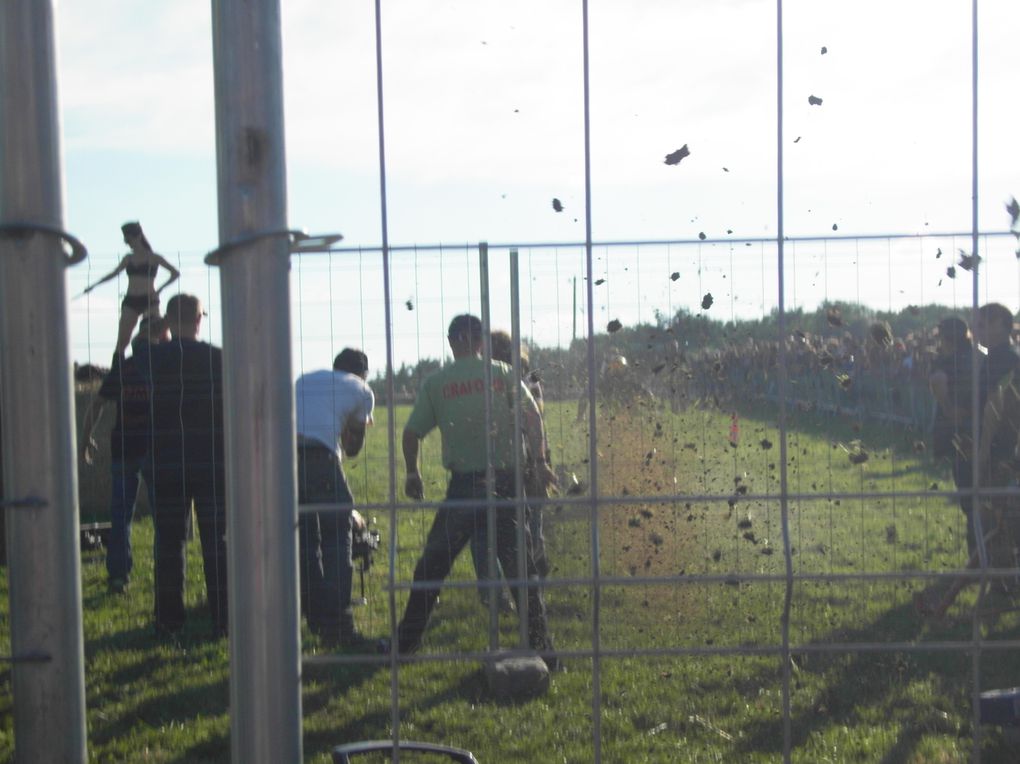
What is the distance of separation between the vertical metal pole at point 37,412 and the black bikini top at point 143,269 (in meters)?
0.92

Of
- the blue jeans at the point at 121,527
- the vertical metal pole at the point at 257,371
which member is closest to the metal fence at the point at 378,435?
the vertical metal pole at the point at 257,371

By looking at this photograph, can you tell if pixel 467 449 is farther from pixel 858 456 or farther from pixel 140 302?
pixel 140 302

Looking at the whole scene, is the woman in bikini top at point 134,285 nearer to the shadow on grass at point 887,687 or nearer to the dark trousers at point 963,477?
the dark trousers at point 963,477

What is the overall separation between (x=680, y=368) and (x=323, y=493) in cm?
137

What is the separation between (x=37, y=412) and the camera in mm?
2805

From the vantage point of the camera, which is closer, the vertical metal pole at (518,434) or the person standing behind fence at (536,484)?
the vertical metal pole at (518,434)

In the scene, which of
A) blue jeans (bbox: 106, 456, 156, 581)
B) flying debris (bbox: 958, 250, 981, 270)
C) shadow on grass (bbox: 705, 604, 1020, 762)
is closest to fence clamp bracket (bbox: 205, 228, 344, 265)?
flying debris (bbox: 958, 250, 981, 270)

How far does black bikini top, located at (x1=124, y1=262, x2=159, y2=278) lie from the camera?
3.77m

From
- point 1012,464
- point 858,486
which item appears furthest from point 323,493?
point 1012,464

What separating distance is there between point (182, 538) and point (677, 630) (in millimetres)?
3050

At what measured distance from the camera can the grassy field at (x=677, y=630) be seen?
128 inches

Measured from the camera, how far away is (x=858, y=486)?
3.25 m

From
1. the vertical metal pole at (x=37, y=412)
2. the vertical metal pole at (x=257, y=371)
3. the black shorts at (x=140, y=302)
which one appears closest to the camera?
the vertical metal pole at (x=257, y=371)

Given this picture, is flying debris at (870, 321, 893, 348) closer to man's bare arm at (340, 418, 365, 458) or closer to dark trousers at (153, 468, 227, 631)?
man's bare arm at (340, 418, 365, 458)
